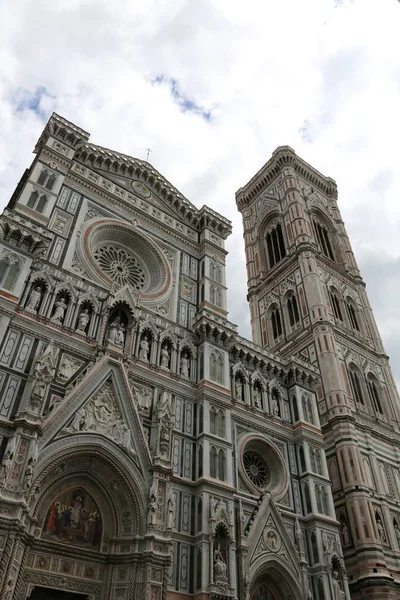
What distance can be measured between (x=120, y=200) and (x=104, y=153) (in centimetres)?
282

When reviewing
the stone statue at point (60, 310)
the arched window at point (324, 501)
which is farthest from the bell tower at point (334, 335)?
the stone statue at point (60, 310)

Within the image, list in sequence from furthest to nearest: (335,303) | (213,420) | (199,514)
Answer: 1. (335,303)
2. (213,420)
3. (199,514)

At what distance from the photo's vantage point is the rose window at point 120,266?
20.9 m

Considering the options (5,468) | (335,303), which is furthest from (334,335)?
(5,468)

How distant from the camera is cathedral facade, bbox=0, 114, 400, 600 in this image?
45.7 ft

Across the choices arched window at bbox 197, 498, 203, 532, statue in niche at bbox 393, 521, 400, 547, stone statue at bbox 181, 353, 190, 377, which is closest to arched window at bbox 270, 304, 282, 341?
statue in niche at bbox 393, 521, 400, 547

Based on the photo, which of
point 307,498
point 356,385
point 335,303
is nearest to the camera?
point 307,498

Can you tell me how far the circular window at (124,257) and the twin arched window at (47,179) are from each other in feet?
7.10

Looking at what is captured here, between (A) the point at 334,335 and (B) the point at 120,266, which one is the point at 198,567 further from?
(A) the point at 334,335

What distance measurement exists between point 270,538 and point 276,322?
58.6ft

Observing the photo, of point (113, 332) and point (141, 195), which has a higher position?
point (141, 195)

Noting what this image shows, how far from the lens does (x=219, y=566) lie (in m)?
14.9

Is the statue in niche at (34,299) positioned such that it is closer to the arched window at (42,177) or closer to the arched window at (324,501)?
the arched window at (42,177)

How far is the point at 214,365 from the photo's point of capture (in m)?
20.3
